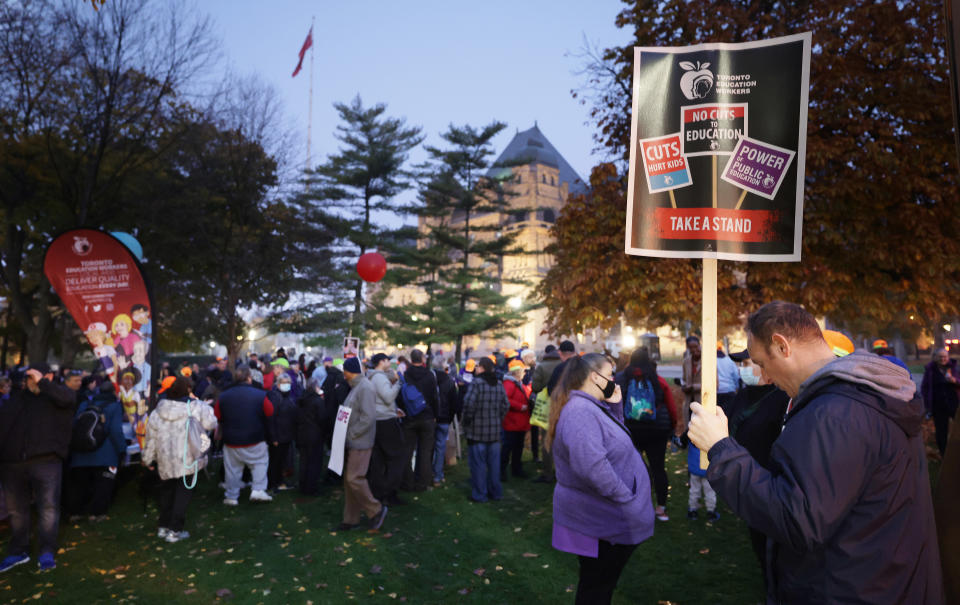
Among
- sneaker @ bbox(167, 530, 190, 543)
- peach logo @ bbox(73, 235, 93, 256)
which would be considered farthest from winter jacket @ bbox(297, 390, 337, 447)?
peach logo @ bbox(73, 235, 93, 256)

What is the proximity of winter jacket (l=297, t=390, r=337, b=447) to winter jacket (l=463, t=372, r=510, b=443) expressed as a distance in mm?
2297

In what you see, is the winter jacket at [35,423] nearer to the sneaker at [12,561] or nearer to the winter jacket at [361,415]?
the sneaker at [12,561]

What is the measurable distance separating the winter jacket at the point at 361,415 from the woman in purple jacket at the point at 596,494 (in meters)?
4.03

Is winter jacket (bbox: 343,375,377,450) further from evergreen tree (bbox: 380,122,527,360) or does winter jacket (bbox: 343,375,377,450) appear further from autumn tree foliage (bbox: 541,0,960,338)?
evergreen tree (bbox: 380,122,527,360)

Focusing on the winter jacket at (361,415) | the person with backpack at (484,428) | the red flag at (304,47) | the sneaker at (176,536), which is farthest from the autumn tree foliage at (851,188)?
the red flag at (304,47)

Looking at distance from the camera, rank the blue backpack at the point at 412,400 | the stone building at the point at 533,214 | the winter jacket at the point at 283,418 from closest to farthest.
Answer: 1. the blue backpack at the point at 412,400
2. the winter jacket at the point at 283,418
3. the stone building at the point at 533,214

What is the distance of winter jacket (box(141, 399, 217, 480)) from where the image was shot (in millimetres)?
7219

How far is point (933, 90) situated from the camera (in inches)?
404

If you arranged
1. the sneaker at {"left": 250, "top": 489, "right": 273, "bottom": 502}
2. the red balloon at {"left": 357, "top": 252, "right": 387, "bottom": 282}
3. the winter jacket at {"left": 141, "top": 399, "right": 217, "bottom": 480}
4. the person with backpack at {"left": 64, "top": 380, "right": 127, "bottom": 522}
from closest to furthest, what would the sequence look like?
1. the winter jacket at {"left": 141, "top": 399, "right": 217, "bottom": 480}
2. the person with backpack at {"left": 64, "top": 380, "right": 127, "bottom": 522}
3. the sneaker at {"left": 250, "top": 489, "right": 273, "bottom": 502}
4. the red balloon at {"left": 357, "top": 252, "right": 387, "bottom": 282}

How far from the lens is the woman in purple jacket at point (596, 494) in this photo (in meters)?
3.59

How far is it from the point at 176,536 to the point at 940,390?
Result: 38.4 ft

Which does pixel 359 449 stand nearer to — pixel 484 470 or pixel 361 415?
pixel 361 415

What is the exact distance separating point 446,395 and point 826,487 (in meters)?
8.87

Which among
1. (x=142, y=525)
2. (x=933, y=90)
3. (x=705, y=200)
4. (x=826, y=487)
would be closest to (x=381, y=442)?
(x=142, y=525)
